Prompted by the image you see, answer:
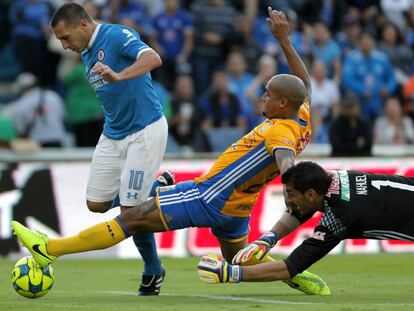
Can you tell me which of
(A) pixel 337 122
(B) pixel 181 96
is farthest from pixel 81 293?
(B) pixel 181 96

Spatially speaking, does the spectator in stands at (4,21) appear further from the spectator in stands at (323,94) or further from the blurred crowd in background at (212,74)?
the spectator in stands at (323,94)

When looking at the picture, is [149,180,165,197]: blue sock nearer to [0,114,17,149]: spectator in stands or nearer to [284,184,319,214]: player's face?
[284,184,319,214]: player's face

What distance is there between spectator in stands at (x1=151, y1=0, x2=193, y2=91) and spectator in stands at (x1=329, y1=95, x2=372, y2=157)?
3.69 m

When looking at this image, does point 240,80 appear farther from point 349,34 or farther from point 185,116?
point 349,34

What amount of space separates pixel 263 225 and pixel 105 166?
6.00 meters

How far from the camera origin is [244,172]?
975 cm

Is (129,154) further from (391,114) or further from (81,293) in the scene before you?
(391,114)

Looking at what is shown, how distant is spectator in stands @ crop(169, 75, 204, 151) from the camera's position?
18.9 metres

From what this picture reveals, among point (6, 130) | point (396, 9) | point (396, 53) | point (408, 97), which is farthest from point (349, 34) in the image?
point (6, 130)

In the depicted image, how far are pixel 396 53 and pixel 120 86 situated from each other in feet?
42.7

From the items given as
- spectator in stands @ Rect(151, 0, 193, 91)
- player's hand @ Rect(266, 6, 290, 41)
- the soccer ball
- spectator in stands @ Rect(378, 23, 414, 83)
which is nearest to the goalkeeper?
the soccer ball

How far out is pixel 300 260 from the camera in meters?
9.13

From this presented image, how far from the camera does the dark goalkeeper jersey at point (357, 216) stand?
356 inches

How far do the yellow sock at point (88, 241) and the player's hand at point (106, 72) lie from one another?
1.22 metres
